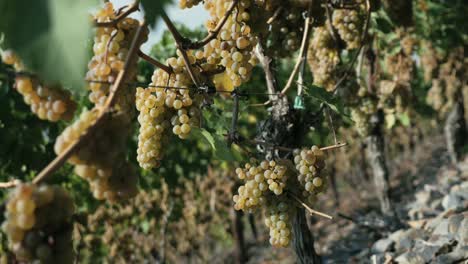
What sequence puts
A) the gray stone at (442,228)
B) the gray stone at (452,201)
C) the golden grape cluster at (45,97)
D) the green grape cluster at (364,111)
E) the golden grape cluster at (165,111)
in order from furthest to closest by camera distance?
the gray stone at (452,201) → the green grape cluster at (364,111) → the gray stone at (442,228) → the golden grape cluster at (165,111) → the golden grape cluster at (45,97)

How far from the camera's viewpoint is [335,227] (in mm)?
10164

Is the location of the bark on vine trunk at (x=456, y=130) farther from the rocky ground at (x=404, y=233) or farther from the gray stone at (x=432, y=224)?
the gray stone at (x=432, y=224)

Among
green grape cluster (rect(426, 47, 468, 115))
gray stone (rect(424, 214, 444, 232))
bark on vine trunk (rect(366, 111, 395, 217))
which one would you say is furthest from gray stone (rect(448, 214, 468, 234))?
green grape cluster (rect(426, 47, 468, 115))

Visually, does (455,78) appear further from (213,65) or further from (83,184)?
(213,65)

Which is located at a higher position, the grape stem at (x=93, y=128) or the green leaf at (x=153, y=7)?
the green leaf at (x=153, y=7)

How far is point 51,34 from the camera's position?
0.77 m

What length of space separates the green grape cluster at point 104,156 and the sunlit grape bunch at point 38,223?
0.24ft

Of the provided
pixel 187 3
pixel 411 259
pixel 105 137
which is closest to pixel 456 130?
pixel 411 259

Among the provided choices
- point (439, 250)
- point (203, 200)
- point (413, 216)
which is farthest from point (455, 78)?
point (439, 250)

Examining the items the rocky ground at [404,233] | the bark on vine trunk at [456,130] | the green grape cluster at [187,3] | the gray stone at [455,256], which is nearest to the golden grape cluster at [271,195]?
the rocky ground at [404,233]

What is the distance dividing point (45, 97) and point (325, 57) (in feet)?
7.35

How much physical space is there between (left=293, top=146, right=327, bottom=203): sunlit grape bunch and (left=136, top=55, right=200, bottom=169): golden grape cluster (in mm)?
371

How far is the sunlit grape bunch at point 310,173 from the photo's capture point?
1612 mm

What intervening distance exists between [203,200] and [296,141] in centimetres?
668
